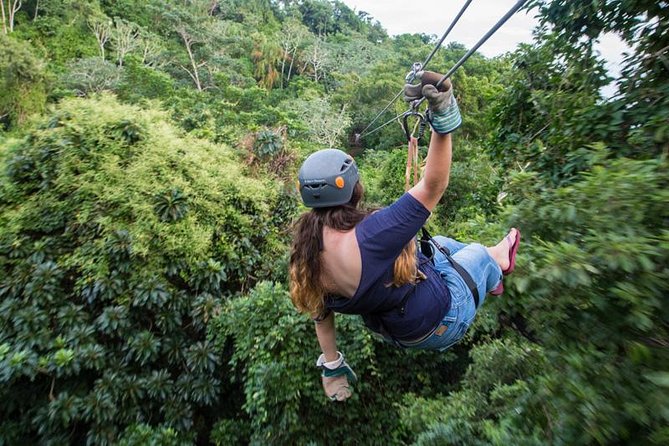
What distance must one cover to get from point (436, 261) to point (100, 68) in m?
27.2

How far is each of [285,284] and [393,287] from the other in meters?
3.24

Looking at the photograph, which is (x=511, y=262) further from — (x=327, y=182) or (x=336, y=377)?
(x=336, y=377)

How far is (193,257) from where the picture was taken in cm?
468

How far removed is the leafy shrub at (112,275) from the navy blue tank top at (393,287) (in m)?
3.21

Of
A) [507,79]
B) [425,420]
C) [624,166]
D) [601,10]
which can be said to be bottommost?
[425,420]

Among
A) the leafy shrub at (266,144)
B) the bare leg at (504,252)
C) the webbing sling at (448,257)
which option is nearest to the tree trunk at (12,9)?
the leafy shrub at (266,144)

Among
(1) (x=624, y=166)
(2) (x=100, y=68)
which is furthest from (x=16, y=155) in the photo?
(2) (x=100, y=68)

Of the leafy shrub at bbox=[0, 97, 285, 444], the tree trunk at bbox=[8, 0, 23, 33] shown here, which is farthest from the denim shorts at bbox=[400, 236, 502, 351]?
the tree trunk at bbox=[8, 0, 23, 33]

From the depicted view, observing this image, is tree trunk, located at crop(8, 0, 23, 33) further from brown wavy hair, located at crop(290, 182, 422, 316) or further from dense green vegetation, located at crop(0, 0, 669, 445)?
brown wavy hair, located at crop(290, 182, 422, 316)

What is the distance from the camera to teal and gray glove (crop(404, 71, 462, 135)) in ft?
4.61

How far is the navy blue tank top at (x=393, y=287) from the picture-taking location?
4.83ft

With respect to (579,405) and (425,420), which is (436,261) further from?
(425,420)

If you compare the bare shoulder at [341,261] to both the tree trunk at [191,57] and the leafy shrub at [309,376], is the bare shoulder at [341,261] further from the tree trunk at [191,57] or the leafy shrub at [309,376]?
the tree trunk at [191,57]

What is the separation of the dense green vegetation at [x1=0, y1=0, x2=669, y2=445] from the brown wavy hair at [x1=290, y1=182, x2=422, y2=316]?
17.8 inches
